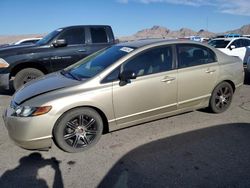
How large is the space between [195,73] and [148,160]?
6.29ft

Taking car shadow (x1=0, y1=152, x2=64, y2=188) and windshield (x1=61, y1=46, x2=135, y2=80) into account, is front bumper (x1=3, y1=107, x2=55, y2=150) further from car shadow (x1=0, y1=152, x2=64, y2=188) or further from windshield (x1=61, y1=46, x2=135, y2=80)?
windshield (x1=61, y1=46, x2=135, y2=80)

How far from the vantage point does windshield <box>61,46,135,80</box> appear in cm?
405

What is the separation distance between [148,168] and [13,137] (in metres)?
1.91

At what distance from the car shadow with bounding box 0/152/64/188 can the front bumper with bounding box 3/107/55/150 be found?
185 millimetres

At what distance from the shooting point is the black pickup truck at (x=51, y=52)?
6.59 m

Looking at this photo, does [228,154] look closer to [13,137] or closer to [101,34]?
[13,137]

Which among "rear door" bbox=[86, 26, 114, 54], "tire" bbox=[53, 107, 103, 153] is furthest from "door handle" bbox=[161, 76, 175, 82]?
"rear door" bbox=[86, 26, 114, 54]

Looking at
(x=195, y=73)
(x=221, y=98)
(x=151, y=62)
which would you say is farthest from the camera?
(x=221, y=98)

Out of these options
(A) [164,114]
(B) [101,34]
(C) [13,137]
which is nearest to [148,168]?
(A) [164,114]

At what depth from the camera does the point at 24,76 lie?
22.3 feet

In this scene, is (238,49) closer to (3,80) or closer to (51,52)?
(51,52)

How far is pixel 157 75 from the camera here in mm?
4168

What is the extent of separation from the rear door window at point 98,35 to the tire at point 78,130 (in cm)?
449

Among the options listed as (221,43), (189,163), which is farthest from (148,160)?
(221,43)
